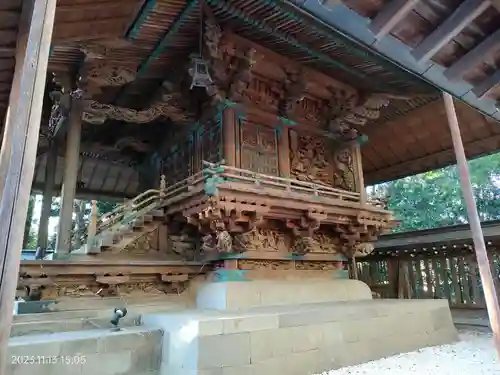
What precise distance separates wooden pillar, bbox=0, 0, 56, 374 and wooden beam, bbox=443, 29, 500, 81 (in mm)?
2774

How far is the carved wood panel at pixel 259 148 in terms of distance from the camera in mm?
8305

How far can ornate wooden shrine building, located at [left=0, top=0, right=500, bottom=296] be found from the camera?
7039 millimetres

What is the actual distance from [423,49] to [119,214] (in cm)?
724

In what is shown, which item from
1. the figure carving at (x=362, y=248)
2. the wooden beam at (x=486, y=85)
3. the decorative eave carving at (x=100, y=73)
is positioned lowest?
the figure carving at (x=362, y=248)

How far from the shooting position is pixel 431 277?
1097cm

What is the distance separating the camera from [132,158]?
1248 centimetres

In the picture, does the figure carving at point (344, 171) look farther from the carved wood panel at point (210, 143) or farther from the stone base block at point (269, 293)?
the carved wood panel at point (210, 143)

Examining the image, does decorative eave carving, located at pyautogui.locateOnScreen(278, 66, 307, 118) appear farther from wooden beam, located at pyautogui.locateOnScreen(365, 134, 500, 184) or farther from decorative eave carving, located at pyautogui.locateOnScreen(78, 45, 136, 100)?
wooden beam, located at pyautogui.locateOnScreen(365, 134, 500, 184)

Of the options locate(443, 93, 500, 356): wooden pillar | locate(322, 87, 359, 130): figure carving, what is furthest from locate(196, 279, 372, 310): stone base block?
locate(443, 93, 500, 356): wooden pillar

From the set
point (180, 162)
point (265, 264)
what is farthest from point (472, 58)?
point (180, 162)

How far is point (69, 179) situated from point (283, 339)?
5.52 meters

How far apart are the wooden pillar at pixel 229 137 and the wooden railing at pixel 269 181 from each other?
0.36 metres

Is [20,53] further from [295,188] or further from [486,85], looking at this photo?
[295,188]

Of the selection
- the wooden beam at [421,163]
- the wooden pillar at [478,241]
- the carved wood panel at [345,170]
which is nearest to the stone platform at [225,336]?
the wooden pillar at [478,241]
